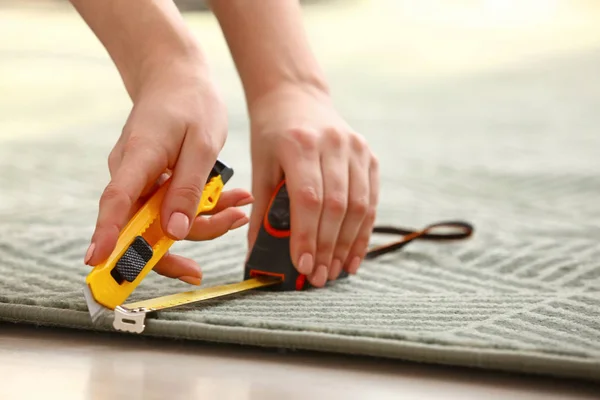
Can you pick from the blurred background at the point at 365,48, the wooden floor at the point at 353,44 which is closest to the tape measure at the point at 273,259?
the wooden floor at the point at 353,44

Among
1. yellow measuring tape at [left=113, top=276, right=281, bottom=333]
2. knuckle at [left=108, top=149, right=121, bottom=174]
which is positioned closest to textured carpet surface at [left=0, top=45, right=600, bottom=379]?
yellow measuring tape at [left=113, top=276, right=281, bottom=333]

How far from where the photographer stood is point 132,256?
0.70 metres

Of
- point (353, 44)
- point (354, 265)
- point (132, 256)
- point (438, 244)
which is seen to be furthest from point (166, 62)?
point (353, 44)

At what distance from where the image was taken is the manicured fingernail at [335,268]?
89cm

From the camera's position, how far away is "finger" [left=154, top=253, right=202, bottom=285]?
0.80m

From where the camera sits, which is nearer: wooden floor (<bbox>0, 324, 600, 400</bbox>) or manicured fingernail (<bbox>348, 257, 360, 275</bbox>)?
wooden floor (<bbox>0, 324, 600, 400</bbox>)

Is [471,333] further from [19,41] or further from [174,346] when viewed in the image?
[19,41]

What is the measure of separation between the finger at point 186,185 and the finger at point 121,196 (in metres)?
0.02

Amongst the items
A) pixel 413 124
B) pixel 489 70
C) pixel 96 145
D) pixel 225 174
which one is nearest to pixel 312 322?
pixel 225 174

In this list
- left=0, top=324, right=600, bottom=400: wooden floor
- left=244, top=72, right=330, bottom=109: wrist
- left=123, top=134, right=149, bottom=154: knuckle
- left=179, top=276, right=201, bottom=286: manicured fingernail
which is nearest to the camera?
left=0, top=324, right=600, bottom=400: wooden floor

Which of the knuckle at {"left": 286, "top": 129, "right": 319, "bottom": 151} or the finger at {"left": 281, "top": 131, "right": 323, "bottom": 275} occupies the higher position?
the knuckle at {"left": 286, "top": 129, "right": 319, "bottom": 151}

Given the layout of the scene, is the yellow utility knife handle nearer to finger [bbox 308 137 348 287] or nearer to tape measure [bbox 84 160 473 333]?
tape measure [bbox 84 160 473 333]

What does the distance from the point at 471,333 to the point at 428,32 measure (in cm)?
192

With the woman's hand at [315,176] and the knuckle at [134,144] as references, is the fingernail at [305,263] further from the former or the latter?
the knuckle at [134,144]
